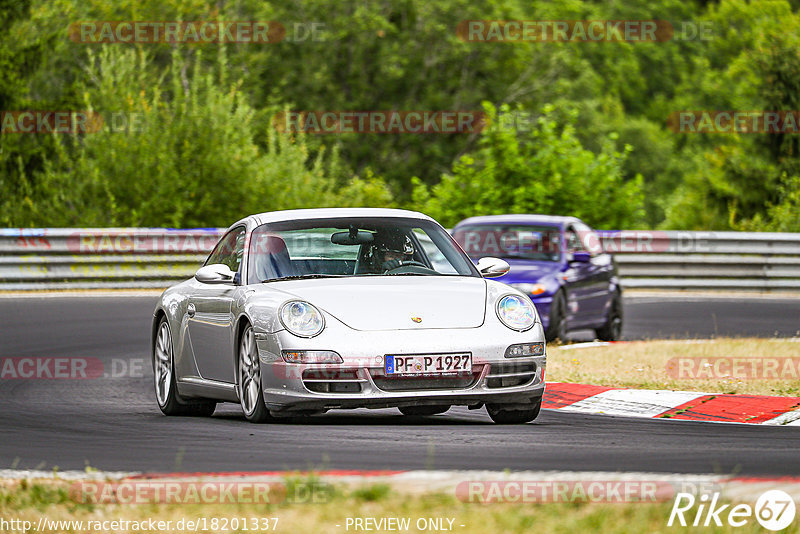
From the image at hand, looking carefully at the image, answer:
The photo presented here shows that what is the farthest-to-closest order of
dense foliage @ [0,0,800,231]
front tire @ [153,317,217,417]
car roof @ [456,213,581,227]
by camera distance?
dense foliage @ [0,0,800,231] < car roof @ [456,213,581,227] < front tire @ [153,317,217,417]

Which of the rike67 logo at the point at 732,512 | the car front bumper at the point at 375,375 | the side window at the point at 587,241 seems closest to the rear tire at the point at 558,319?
the side window at the point at 587,241

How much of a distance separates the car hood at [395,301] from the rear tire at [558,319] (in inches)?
275

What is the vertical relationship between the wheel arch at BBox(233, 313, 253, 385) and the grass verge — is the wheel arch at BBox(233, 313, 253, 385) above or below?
above

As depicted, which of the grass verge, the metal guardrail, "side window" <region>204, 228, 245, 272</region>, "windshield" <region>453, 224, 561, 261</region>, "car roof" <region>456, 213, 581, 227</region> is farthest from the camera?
the metal guardrail

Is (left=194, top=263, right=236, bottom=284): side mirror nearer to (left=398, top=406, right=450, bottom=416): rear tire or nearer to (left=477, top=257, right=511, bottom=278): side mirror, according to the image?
(left=398, top=406, right=450, bottom=416): rear tire

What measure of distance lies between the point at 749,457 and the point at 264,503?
2.89m

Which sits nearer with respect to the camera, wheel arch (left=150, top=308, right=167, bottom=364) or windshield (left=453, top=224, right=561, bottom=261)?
wheel arch (left=150, top=308, right=167, bottom=364)

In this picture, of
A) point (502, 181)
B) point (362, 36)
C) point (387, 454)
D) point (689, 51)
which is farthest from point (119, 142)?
point (689, 51)

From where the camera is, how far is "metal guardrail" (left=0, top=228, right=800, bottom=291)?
23781mm

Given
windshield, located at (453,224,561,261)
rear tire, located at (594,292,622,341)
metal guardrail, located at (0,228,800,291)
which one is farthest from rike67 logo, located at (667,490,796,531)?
metal guardrail, located at (0,228,800,291)

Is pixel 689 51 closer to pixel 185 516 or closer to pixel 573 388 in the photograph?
pixel 573 388

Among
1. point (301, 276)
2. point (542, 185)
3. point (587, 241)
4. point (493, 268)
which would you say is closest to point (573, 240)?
point (587, 241)

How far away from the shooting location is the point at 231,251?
432 inches

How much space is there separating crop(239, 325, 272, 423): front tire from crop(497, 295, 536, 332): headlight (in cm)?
152
